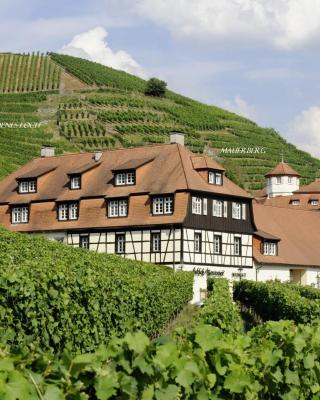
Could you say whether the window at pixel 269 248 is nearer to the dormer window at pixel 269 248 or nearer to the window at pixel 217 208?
the dormer window at pixel 269 248

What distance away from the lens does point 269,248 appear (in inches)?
2504

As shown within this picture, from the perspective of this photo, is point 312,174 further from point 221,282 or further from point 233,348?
point 233,348

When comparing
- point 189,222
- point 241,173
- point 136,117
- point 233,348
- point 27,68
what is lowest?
point 233,348

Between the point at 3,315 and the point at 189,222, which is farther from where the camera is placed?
the point at 189,222

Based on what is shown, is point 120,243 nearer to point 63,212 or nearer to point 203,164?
point 63,212

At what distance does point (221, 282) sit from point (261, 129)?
110837mm

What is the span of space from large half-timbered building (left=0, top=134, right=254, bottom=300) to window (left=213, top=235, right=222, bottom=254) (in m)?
0.06

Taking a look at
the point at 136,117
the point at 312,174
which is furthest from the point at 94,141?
the point at 312,174

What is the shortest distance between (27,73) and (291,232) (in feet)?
331

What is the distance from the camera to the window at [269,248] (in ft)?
207

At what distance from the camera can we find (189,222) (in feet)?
179

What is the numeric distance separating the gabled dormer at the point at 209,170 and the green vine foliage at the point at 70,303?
2063cm

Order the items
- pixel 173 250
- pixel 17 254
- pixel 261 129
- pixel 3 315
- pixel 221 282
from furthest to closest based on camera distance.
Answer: pixel 261 129
pixel 173 250
pixel 221 282
pixel 17 254
pixel 3 315

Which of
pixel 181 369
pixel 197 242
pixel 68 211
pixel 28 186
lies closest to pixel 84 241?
pixel 68 211
